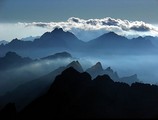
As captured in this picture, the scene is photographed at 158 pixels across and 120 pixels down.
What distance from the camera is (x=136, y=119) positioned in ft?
656

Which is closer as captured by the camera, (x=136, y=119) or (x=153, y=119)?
(x=153, y=119)

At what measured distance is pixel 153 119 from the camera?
7126 inches

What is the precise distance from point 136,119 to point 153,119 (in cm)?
2002
